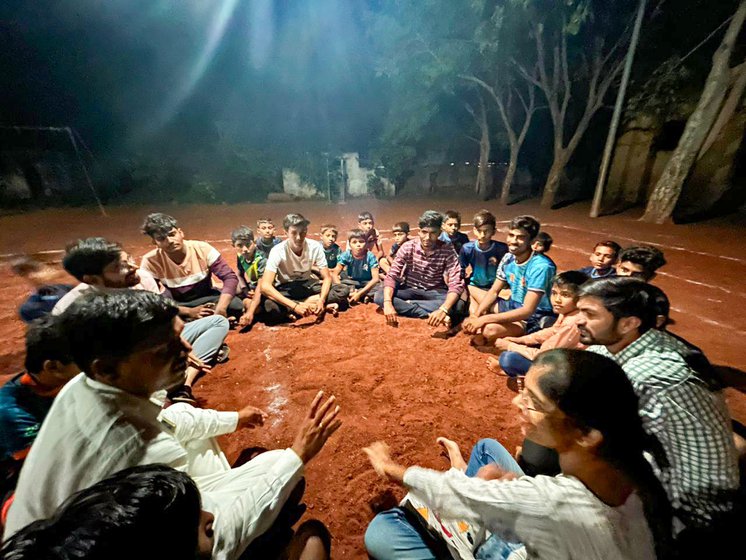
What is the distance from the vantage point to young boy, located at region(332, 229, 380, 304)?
519 centimetres

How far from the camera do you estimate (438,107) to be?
16.8 metres

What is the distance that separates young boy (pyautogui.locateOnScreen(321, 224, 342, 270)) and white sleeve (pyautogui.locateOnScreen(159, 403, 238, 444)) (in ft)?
11.7

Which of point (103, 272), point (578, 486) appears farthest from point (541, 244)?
point (103, 272)

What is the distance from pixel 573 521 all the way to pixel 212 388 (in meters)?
3.11

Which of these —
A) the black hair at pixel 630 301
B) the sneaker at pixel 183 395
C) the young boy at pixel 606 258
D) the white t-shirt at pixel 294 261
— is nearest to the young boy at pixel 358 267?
the white t-shirt at pixel 294 261

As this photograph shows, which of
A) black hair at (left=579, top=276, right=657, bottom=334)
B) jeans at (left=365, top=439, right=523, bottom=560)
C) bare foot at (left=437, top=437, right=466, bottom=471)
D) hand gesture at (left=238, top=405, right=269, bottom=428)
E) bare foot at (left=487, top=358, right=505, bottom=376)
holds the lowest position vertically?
bare foot at (left=487, top=358, right=505, bottom=376)

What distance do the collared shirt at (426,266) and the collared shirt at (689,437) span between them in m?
2.84

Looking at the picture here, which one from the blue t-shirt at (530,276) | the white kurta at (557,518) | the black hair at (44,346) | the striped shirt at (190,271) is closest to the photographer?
the white kurta at (557,518)

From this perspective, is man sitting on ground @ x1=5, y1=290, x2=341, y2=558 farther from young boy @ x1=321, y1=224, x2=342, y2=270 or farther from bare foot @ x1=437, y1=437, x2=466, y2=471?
young boy @ x1=321, y1=224, x2=342, y2=270

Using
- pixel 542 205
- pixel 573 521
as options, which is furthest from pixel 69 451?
pixel 542 205

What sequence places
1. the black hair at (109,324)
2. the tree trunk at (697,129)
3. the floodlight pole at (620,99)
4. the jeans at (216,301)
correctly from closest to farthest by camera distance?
1. the black hair at (109,324)
2. the jeans at (216,301)
3. the tree trunk at (697,129)
4. the floodlight pole at (620,99)

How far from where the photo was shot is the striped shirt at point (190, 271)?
3.90 metres

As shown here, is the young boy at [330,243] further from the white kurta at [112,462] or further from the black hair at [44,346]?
the white kurta at [112,462]

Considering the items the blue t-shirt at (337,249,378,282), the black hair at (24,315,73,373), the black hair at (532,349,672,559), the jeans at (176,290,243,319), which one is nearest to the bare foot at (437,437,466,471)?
the black hair at (532,349,672,559)
